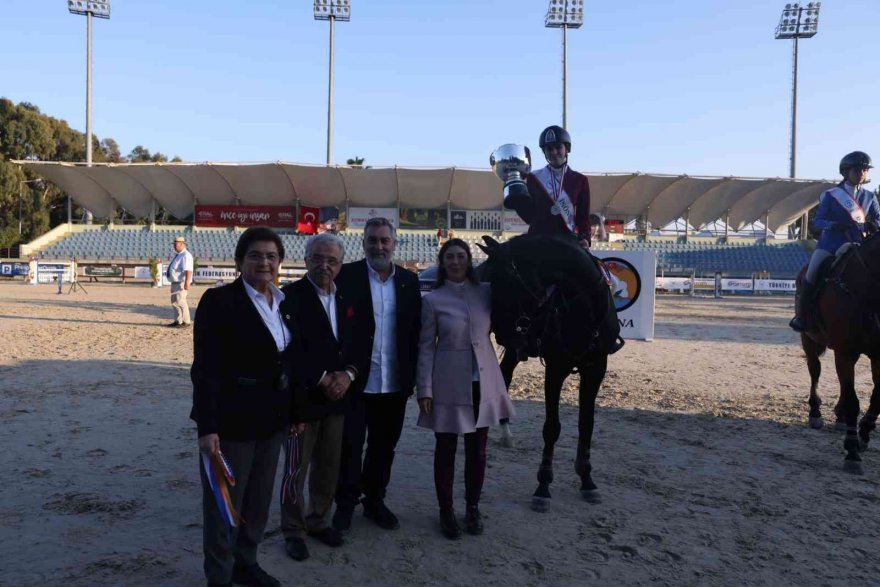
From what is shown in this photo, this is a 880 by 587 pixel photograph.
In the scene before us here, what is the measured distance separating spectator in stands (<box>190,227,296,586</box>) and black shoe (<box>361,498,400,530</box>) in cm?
89

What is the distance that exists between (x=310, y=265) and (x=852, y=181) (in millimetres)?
5191

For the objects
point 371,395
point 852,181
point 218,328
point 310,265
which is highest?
point 852,181

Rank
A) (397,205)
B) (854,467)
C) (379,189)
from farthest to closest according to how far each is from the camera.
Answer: (397,205) → (379,189) → (854,467)

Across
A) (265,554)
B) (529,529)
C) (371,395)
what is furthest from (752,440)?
(265,554)

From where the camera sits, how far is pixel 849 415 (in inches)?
204

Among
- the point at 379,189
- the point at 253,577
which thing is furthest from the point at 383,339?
the point at 379,189

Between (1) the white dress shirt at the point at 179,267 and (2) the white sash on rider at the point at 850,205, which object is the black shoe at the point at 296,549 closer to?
(2) the white sash on rider at the point at 850,205

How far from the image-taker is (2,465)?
4.55 meters

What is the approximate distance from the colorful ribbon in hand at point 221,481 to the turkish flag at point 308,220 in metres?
36.2

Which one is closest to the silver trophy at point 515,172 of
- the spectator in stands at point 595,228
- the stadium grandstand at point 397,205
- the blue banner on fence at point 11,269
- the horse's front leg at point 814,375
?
the spectator in stands at point 595,228

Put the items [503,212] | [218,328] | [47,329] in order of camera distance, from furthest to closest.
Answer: [503,212], [47,329], [218,328]

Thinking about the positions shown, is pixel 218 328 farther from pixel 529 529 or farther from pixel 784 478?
pixel 784 478

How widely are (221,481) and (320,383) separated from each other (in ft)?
2.27

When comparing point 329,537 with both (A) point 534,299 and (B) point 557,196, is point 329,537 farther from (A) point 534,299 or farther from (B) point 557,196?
(B) point 557,196
